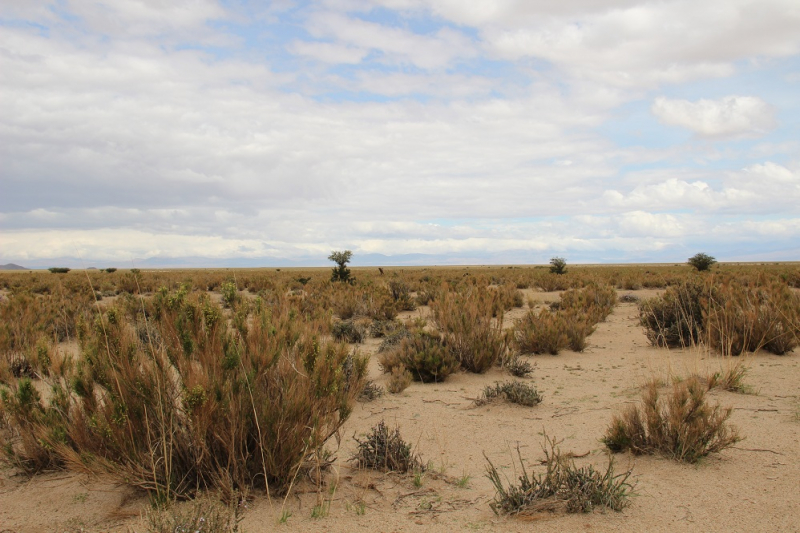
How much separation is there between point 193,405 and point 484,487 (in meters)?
2.15

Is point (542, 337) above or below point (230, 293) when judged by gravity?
below

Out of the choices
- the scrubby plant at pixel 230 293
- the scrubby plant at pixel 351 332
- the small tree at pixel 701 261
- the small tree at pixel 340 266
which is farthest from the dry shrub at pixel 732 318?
the small tree at pixel 701 261

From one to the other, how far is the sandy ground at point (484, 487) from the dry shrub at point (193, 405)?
10.2 inches

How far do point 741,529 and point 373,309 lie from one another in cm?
1151

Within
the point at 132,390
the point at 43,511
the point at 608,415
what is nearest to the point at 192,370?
the point at 132,390

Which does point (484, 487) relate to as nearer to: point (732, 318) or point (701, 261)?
point (732, 318)

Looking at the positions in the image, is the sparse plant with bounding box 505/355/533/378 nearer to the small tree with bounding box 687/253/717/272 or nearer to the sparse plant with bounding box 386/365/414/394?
the sparse plant with bounding box 386/365/414/394

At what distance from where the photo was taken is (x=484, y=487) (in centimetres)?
409

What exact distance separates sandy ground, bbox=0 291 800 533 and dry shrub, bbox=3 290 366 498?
26 cm

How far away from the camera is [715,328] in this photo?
30.2ft

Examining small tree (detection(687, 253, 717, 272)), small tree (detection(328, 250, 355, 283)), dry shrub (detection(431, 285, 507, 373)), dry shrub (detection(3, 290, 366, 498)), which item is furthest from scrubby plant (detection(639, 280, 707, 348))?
small tree (detection(687, 253, 717, 272))

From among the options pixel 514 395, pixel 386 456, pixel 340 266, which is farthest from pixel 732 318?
pixel 340 266

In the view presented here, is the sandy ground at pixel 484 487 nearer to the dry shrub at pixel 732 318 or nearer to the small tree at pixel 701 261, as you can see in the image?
the dry shrub at pixel 732 318

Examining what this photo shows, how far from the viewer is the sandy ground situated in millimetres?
3434
